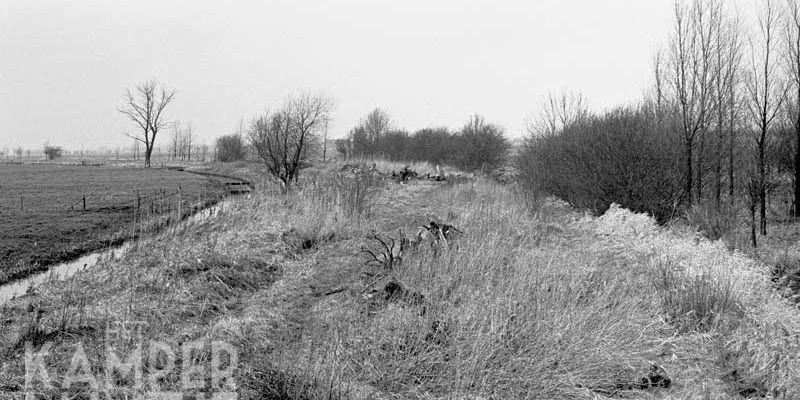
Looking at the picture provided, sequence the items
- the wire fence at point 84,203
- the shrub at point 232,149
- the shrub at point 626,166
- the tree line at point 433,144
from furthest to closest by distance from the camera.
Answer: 1. the shrub at point 232,149
2. the tree line at point 433,144
3. the wire fence at point 84,203
4. the shrub at point 626,166

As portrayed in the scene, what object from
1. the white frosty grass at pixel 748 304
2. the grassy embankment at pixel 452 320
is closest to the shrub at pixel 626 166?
the white frosty grass at pixel 748 304

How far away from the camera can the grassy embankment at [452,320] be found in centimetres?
338

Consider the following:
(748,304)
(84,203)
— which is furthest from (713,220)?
(84,203)

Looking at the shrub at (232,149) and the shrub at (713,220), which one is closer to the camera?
the shrub at (713,220)

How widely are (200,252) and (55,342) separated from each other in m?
3.51

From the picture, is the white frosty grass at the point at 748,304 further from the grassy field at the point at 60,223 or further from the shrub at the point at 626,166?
the grassy field at the point at 60,223

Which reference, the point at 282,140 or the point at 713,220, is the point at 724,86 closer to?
the point at 713,220

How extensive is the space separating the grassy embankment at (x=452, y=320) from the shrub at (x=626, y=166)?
3.81 meters

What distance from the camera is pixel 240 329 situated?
4328mm

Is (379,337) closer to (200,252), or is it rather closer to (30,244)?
(200,252)

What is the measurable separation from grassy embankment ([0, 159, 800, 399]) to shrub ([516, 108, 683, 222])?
381cm

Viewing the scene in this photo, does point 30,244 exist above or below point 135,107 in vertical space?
below

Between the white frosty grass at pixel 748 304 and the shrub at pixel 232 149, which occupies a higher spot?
the shrub at pixel 232 149

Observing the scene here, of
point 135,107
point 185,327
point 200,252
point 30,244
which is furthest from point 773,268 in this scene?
point 135,107
